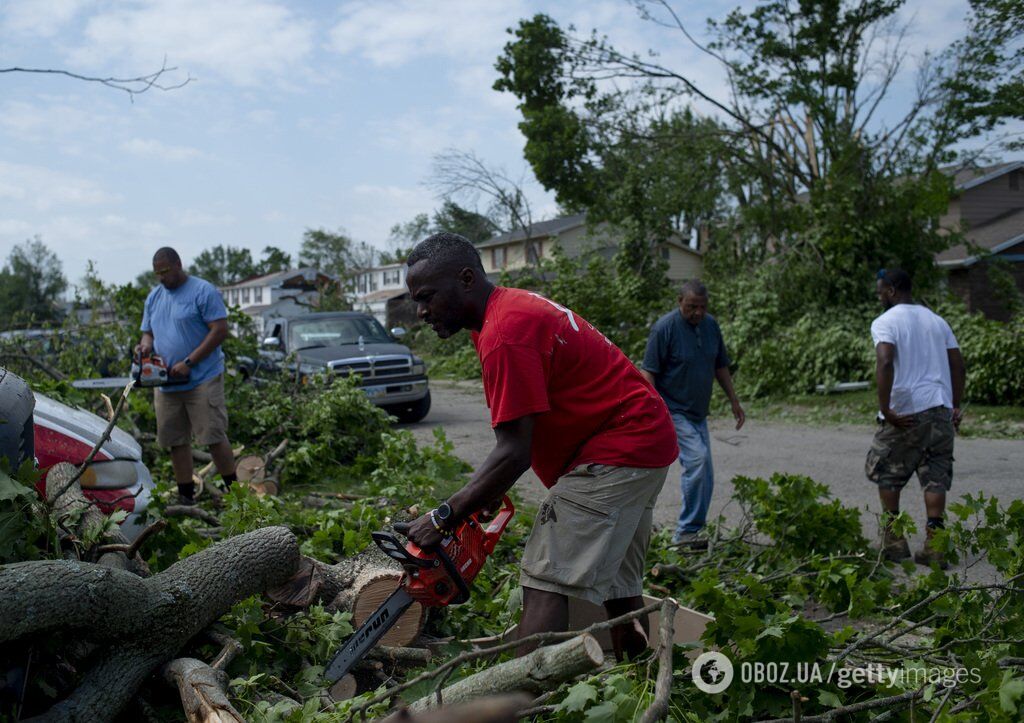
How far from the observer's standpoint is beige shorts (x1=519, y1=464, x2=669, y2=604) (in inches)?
126

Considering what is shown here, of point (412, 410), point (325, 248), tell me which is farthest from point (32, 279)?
point (412, 410)

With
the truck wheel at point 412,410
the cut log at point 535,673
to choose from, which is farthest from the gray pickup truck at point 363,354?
the cut log at point 535,673

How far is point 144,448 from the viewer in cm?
862

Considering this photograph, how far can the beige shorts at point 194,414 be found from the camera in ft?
23.0

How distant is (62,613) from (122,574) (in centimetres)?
29

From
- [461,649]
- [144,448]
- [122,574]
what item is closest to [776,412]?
[144,448]

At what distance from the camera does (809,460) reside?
1055 cm

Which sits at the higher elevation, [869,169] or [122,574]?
[869,169]

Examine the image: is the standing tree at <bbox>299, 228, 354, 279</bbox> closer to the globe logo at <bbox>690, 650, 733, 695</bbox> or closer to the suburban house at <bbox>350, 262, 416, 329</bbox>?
the suburban house at <bbox>350, 262, 416, 329</bbox>

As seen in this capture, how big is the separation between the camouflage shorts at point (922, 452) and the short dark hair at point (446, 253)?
4.18 metres

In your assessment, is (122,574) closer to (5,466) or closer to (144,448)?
(5,466)

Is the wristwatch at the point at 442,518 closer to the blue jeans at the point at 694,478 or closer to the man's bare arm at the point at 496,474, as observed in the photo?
the man's bare arm at the point at 496,474

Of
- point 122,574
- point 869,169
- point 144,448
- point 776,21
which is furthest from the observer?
point 776,21

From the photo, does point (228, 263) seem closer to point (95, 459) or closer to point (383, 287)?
point (383, 287)
